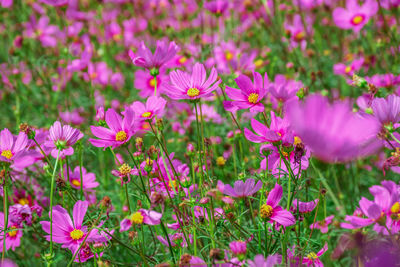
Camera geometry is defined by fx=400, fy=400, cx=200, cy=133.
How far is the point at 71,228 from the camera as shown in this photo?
35.2 inches

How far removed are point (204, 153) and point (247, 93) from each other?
0.56ft

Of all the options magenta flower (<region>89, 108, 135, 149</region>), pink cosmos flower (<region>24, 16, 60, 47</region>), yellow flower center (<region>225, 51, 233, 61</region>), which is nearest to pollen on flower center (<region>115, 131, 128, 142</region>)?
magenta flower (<region>89, 108, 135, 149</region>)

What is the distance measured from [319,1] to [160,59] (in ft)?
4.31

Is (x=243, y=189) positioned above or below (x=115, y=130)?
below

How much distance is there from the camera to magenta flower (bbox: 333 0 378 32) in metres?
1.72

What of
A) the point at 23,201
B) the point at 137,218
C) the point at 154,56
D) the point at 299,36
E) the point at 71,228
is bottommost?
the point at 23,201

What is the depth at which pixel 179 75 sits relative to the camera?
0.97 meters

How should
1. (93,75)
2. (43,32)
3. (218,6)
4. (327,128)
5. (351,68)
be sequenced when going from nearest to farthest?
(327,128) < (351,68) < (218,6) < (93,75) < (43,32)

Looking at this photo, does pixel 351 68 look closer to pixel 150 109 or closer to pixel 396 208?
pixel 396 208

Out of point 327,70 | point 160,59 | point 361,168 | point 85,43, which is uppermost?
point 160,59

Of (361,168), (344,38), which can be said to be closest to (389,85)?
(361,168)

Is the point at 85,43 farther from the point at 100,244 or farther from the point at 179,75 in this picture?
the point at 100,244

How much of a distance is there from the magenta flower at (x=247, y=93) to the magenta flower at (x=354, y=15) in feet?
3.22

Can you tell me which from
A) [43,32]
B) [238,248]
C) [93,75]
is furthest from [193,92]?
[43,32]
